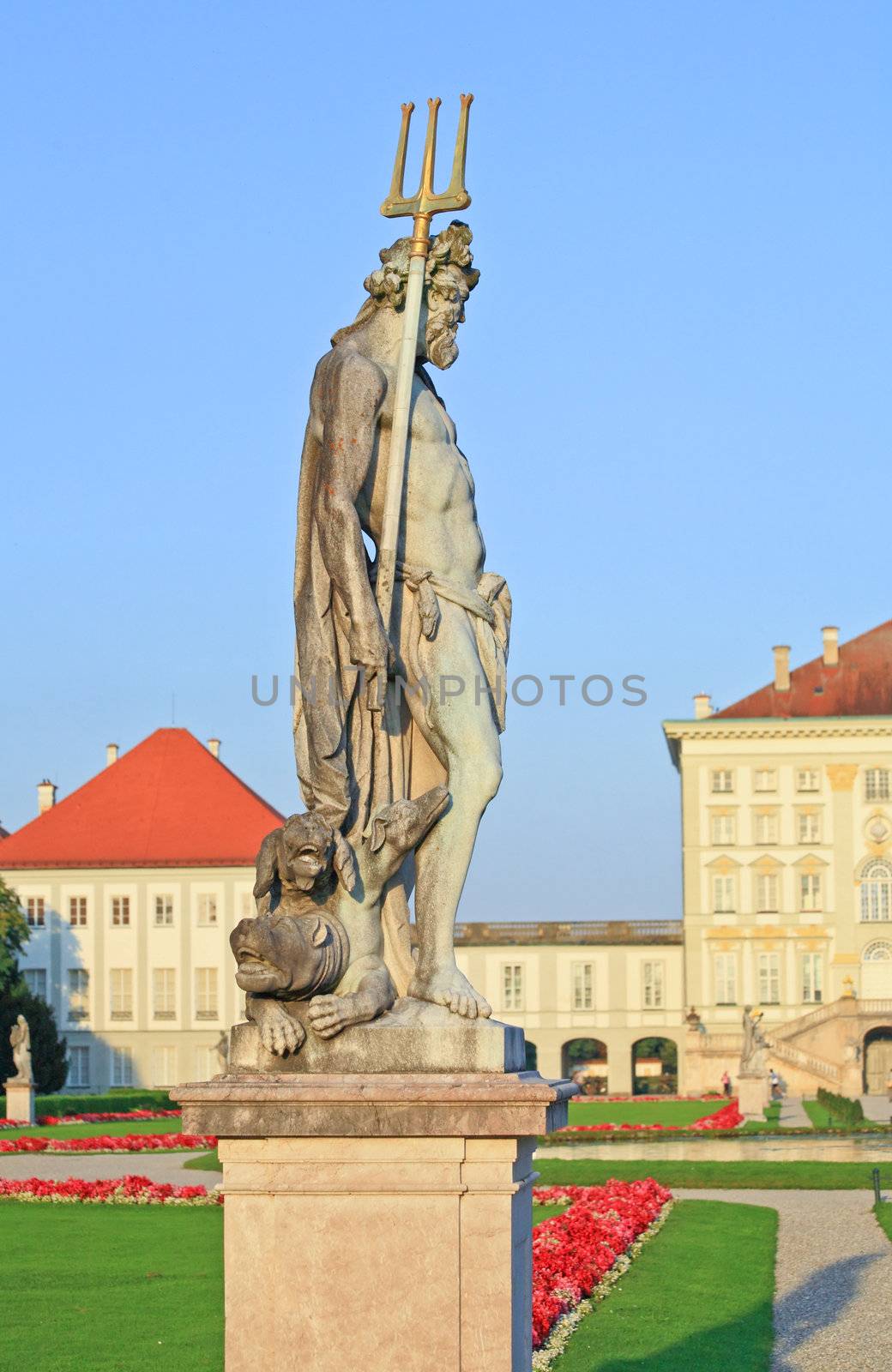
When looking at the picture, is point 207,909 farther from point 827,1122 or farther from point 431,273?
point 431,273

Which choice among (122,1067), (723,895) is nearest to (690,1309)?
(122,1067)

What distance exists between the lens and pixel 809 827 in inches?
2761

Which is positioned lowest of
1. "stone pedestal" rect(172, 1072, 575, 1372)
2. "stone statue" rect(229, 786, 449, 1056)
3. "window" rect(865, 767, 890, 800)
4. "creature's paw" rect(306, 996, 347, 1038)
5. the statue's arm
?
"stone pedestal" rect(172, 1072, 575, 1372)

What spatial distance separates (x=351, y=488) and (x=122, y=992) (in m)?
61.9

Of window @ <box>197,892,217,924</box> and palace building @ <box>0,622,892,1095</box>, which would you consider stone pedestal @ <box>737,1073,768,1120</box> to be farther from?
window @ <box>197,892,217,924</box>

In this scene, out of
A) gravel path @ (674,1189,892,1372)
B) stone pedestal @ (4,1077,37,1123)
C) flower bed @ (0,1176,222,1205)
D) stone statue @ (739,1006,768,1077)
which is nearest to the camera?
gravel path @ (674,1189,892,1372)

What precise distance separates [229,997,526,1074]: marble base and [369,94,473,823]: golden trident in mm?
724

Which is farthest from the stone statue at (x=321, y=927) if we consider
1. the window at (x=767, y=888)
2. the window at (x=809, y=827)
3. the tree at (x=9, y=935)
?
the window at (x=809, y=827)

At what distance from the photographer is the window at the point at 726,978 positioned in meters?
68.6

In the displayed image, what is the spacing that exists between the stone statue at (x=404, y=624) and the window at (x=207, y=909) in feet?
197

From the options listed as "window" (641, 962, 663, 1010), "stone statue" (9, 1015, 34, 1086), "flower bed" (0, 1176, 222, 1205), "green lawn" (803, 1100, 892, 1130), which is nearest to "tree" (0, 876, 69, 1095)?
"stone statue" (9, 1015, 34, 1086)

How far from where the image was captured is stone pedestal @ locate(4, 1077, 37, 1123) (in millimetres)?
35719

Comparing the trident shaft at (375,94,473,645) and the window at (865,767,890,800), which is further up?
the window at (865,767,890,800)

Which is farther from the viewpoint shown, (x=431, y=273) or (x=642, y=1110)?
(x=642, y=1110)
